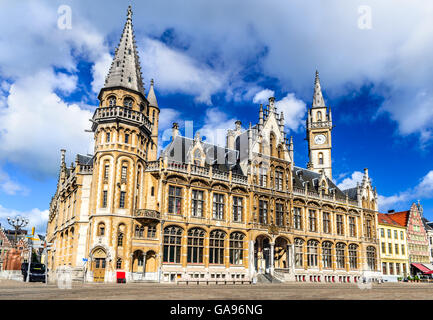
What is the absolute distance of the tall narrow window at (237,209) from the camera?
46.9 m

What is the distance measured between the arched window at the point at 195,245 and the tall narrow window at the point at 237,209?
214 inches

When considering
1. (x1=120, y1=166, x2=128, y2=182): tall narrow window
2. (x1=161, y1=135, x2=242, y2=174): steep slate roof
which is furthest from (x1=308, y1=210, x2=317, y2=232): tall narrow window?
(x1=120, y1=166, x2=128, y2=182): tall narrow window

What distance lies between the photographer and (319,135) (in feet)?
240

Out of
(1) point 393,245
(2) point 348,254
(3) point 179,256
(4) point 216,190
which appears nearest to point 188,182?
(4) point 216,190

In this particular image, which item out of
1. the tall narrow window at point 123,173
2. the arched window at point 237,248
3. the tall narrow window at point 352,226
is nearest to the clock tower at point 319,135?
the tall narrow window at point 352,226

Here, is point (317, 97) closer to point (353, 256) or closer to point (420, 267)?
point (353, 256)

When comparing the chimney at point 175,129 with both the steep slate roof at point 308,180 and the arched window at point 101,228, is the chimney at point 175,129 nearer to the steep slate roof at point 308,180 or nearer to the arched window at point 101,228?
the arched window at point 101,228

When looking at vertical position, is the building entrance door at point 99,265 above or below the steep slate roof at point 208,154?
below

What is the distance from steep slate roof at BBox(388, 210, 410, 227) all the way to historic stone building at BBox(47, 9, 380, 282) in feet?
62.7

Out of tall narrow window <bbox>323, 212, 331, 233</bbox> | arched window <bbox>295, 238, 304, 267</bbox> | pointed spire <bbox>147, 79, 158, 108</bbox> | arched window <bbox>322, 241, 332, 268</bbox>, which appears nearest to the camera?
pointed spire <bbox>147, 79, 158, 108</bbox>

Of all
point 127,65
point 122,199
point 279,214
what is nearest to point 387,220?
point 279,214

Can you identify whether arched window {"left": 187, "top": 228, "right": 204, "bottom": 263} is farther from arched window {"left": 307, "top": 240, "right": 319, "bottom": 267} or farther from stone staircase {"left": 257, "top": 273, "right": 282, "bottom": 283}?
arched window {"left": 307, "top": 240, "right": 319, "bottom": 267}

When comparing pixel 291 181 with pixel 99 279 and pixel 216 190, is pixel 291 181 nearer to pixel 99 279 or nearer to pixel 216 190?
pixel 216 190

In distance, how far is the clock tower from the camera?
71000 mm
